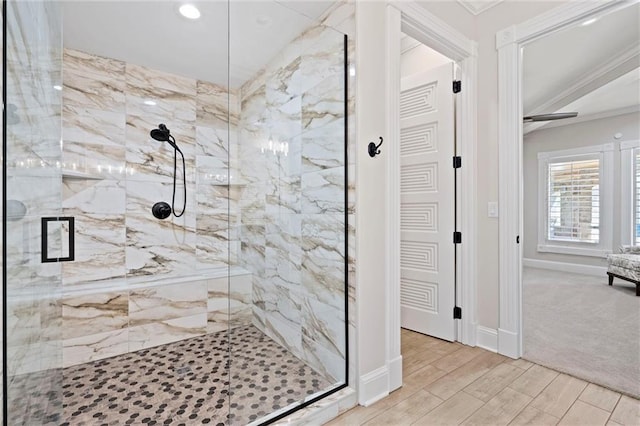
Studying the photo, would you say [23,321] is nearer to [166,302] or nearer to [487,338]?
[166,302]

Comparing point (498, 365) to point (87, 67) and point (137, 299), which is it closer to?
point (137, 299)

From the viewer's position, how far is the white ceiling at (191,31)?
190 cm

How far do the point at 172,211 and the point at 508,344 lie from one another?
9.54 ft

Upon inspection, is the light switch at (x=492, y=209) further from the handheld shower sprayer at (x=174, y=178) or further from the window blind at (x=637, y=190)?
the window blind at (x=637, y=190)

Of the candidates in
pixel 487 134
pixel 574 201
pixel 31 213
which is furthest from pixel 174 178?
pixel 574 201

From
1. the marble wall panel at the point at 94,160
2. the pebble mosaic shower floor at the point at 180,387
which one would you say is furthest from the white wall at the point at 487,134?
the marble wall panel at the point at 94,160

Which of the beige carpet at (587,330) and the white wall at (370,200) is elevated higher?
the white wall at (370,200)

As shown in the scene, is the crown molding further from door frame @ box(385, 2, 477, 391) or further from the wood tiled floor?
the wood tiled floor

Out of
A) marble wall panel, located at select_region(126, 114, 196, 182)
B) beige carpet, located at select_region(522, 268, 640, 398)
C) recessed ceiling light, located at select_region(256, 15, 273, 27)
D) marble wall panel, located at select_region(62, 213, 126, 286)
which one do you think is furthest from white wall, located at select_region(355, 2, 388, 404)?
marble wall panel, located at select_region(62, 213, 126, 286)

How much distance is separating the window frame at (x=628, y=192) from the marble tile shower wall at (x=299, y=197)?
18.2 ft

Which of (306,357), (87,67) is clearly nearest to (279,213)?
(306,357)

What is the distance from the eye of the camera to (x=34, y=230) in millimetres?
1075

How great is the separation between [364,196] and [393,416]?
1.13 meters

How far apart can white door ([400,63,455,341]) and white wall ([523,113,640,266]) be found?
14.5 feet
